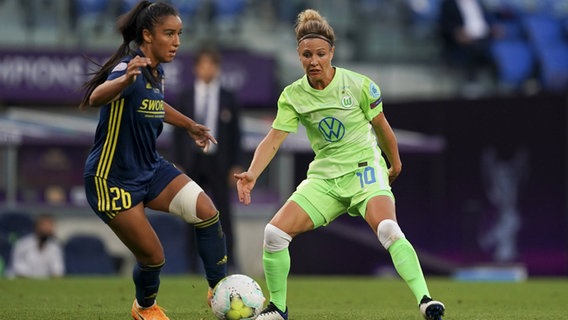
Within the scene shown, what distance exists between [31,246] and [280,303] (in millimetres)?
8381

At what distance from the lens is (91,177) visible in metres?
7.67

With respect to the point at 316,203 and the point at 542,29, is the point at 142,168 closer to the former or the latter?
the point at 316,203

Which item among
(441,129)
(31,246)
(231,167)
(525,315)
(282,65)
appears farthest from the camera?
(282,65)

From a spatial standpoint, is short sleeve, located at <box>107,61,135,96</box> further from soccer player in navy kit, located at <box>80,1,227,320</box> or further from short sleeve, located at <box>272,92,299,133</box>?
short sleeve, located at <box>272,92,299,133</box>

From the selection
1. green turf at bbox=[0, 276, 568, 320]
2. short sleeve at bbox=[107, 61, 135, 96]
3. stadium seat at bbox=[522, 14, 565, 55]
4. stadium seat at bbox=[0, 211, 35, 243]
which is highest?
short sleeve at bbox=[107, 61, 135, 96]

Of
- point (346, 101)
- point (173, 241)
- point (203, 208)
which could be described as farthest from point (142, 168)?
point (173, 241)

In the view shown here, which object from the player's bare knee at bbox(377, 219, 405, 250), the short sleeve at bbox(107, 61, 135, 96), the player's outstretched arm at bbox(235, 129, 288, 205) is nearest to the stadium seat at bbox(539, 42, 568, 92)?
the player's outstretched arm at bbox(235, 129, 288, 205)

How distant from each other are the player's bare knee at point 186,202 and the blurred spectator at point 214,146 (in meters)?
5.76

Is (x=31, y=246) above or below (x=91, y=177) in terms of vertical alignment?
below

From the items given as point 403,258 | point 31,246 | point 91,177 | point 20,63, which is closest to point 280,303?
point 403,258

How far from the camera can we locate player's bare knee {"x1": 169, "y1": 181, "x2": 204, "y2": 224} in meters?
7.84

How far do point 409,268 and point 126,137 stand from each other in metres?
1.83

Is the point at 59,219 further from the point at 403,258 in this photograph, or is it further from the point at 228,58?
the point at 403,258

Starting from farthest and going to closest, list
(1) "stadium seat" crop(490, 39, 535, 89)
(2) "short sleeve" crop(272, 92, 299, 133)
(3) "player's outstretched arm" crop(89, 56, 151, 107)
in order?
(1) "stadium seat" crop(490, 39, 535, 89)
(2) "short sleeve" crop(272, 92, 299, 133)
(3) "player's outstretched arm" crop(89, 56, 151, 107)
